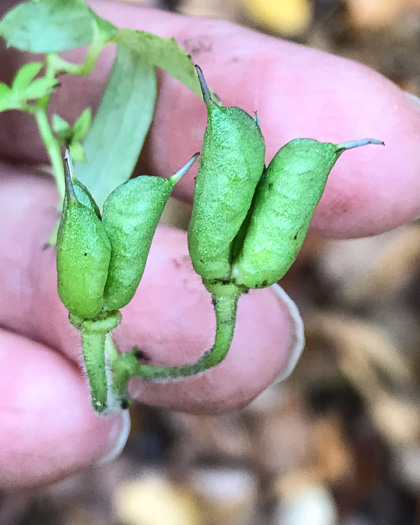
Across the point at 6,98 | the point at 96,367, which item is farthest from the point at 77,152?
the point at 96,367

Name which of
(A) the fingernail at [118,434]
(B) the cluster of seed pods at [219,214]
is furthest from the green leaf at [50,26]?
(A) the fingernail at [118,434]

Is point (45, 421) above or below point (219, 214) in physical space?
below

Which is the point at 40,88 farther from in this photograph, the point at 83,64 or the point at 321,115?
the point at 321,115

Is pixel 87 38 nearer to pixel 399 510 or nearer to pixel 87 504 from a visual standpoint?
pixel 87 504

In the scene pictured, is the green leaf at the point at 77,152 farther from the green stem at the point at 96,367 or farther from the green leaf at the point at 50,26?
the green stem at the point at 96,367

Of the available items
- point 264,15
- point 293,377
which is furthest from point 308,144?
point 264,15

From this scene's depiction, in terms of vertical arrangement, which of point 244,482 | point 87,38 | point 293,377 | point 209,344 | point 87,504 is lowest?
point 87,504
